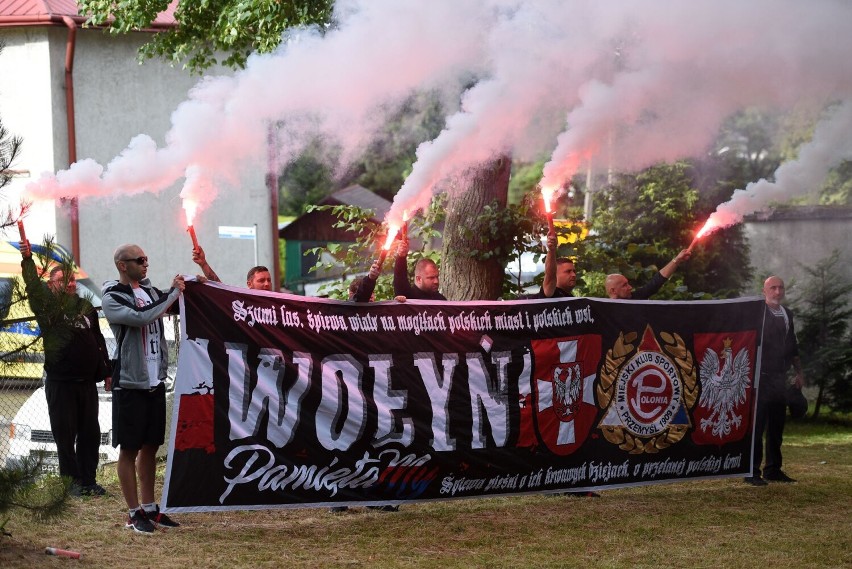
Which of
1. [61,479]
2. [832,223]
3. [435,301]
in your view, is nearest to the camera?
[61,479]

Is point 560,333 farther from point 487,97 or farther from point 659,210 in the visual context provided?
point 659,210

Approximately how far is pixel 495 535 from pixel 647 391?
6.86ft

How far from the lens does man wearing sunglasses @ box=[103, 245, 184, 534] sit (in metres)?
6.71

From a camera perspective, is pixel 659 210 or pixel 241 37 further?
pixel 659 210

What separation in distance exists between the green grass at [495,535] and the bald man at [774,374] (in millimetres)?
628

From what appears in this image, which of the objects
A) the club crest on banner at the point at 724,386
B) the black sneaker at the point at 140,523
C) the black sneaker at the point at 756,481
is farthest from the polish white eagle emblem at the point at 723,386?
the black sneaker at the point at 140,523

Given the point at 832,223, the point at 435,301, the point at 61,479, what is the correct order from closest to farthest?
the point at 61,479
the point at 435,301
the point at 832,223

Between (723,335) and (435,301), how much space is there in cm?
263

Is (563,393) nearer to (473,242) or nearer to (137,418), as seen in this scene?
(473,242)

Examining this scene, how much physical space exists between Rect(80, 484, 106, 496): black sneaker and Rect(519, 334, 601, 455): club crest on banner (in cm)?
305

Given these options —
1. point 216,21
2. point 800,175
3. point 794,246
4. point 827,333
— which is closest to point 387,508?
point 800,175

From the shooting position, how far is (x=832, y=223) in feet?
53.0

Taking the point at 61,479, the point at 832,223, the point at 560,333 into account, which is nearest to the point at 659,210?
the point at 832,223

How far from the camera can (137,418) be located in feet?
22.1
